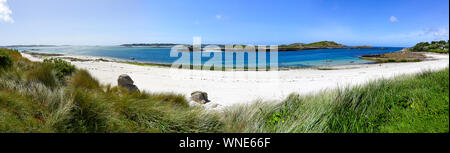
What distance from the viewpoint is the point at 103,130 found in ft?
8.14

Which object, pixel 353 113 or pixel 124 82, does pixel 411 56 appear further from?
pixel 124 82

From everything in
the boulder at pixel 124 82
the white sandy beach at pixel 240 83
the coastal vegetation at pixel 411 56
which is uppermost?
the coastal vegetation at pixel 411 56

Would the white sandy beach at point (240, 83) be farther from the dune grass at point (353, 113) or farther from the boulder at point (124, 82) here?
the boulder at point (124, 82)

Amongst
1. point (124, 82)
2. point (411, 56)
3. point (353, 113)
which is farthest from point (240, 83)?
point (411, 56)

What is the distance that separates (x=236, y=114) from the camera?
3424 mm

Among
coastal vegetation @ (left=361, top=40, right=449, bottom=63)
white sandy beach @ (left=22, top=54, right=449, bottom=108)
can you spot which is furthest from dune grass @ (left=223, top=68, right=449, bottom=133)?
coastal vegetation @ (left=361, top=40, right=449, bottom=63)

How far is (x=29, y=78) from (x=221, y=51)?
51321 millimetres

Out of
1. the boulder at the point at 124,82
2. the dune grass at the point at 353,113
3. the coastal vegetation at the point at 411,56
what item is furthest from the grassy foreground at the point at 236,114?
the coastal vegetation at the point at 411,56

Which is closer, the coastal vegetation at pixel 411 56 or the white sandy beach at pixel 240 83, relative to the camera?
the white sandy beach at pixel 240 83

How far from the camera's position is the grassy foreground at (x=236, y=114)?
239 cm

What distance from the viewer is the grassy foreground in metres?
2.39

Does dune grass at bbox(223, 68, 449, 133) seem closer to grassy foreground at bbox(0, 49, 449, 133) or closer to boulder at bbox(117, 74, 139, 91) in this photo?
grassy foreground at bbox(0, 49, 449, 133)
